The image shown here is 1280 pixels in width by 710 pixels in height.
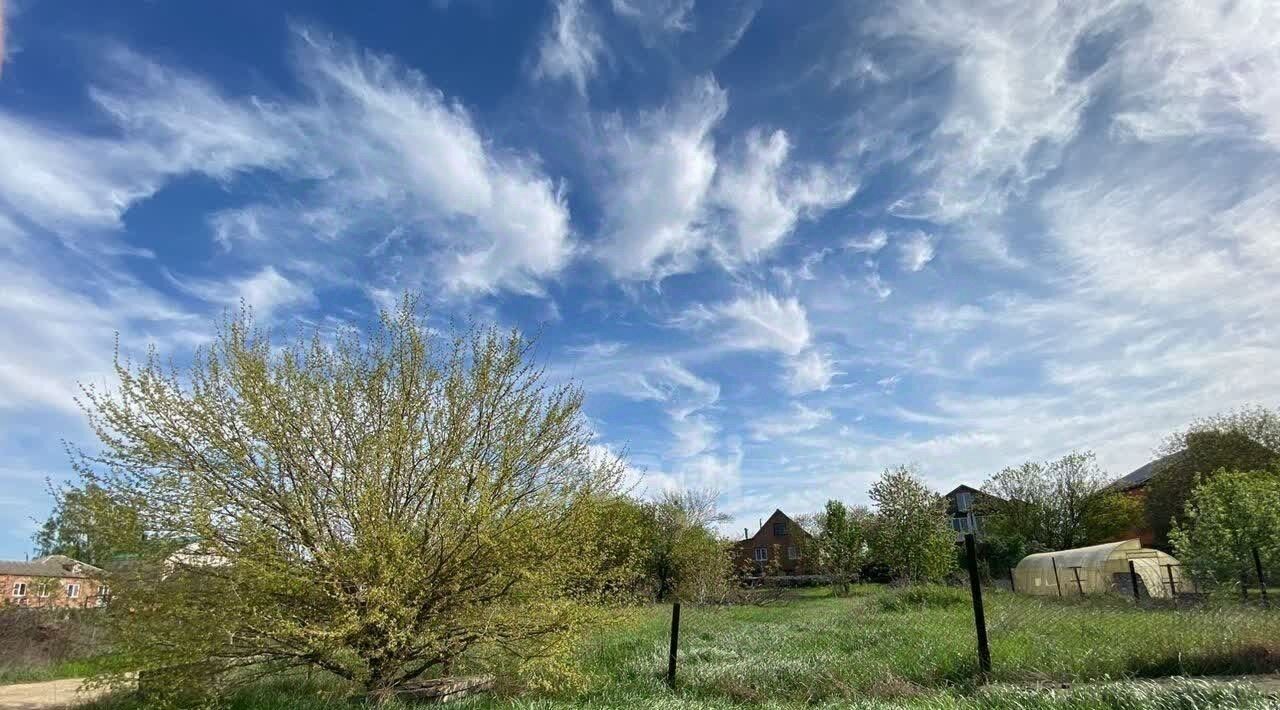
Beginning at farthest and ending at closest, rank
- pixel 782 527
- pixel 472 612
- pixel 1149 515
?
pixel 782 527 → pixel 1149 515 → pixel 472 612

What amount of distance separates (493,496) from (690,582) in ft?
79.4

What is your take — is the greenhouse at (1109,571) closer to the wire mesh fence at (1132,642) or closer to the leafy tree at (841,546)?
the leafy tree at (841,546)

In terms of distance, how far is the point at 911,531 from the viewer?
1207 inches

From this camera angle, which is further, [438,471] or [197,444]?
[438,471]

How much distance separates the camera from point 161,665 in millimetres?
7285

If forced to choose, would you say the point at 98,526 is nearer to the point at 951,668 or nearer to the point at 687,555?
the point at 951,668

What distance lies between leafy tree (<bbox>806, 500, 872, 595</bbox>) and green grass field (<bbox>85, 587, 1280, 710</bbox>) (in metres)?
25.3

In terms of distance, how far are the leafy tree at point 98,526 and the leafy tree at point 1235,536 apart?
60.6 ft

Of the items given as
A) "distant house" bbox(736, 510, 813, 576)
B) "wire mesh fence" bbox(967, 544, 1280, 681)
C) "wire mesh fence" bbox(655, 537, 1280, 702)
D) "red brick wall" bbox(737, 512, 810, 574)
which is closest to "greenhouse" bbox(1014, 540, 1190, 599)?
"wire mesh fence" bbox(655, 537, 1280, 702)

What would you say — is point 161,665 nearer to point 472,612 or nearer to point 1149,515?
point 472,612

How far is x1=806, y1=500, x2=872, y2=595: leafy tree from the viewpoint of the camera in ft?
116

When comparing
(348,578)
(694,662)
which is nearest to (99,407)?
(348,578)

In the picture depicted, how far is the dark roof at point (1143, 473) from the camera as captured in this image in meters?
38.8

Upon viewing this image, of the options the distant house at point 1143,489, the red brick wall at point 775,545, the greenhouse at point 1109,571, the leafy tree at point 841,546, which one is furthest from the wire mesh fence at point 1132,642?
the red brick wall at point 775,545
